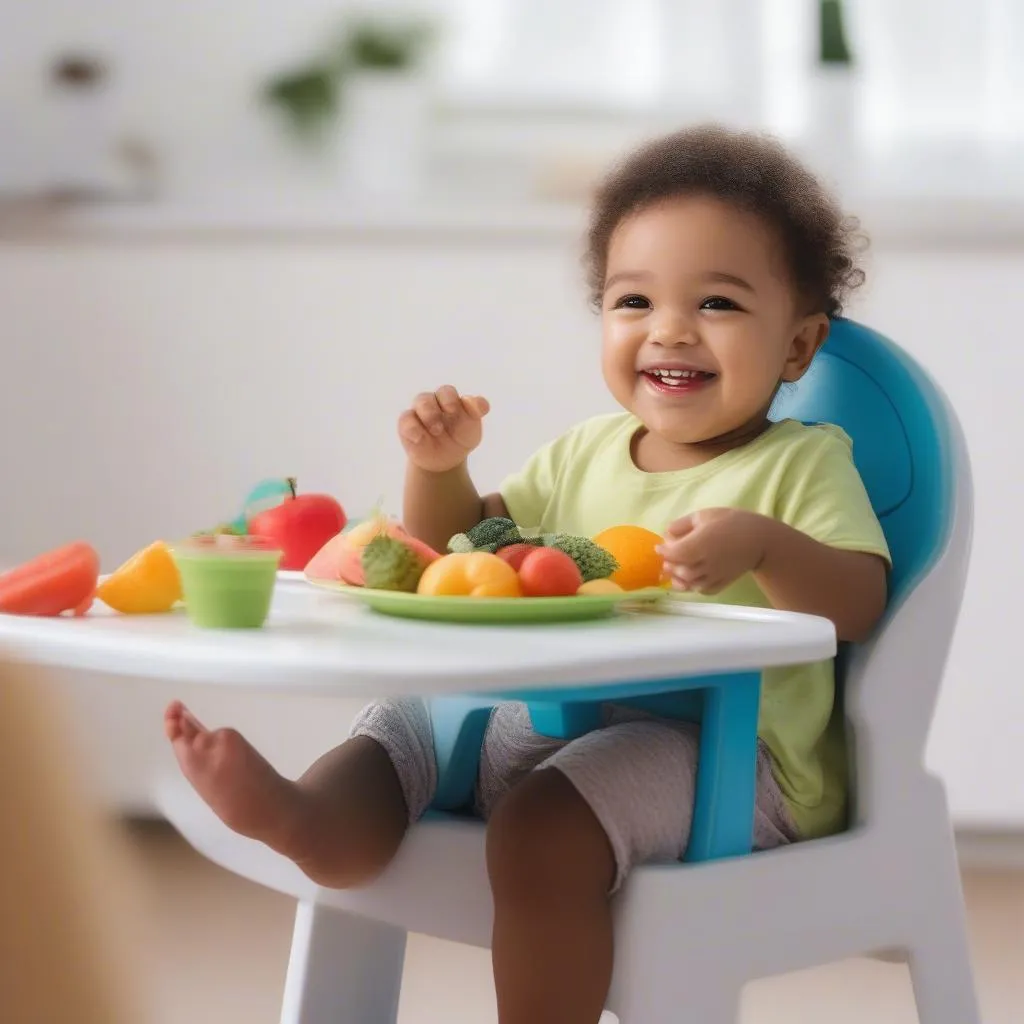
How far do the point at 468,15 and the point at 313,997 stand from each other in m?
1.71

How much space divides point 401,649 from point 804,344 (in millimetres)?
619

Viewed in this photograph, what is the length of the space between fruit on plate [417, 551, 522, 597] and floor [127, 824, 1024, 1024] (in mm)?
942

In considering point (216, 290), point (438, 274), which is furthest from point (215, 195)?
point (438, 274)

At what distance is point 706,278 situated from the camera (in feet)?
3.99

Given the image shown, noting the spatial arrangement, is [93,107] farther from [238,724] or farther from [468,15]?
[238,724]

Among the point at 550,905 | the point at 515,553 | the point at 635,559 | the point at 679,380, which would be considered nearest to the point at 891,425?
the point at 679,380

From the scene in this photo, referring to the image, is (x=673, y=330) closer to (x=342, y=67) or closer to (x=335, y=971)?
(x=335, y=971)

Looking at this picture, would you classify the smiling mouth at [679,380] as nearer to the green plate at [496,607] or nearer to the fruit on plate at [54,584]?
the green plate at [496,607]

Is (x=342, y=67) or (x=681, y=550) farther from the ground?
(x=342, y=67)

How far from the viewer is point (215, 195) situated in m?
2.29

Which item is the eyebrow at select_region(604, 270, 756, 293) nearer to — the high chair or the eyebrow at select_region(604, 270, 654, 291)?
the eyebrow at select_region(604, 270, 654, 291)

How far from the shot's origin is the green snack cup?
889 millimetres

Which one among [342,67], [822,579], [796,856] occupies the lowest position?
[796,856]

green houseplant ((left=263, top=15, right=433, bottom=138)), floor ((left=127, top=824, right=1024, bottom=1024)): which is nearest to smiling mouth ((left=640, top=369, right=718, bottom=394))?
floor ((left=127, top=824, right=1024, bottom=1024))
